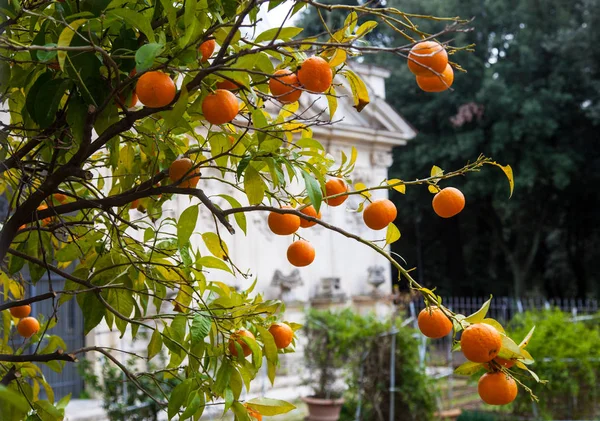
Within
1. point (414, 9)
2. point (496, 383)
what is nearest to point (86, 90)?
point (496, 383)

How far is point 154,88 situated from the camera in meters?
0.85

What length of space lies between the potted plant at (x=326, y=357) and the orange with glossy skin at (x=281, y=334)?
5257 millimetres

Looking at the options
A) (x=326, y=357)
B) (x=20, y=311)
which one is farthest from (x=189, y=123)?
(x=326, y=357)

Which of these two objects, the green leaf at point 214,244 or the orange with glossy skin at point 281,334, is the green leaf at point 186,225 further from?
the orange with glossy skin at point 281,334

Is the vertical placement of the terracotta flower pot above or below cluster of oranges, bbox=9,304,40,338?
below

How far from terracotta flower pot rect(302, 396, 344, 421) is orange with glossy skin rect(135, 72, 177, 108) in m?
6.12

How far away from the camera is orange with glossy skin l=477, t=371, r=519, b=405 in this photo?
965 millimetres

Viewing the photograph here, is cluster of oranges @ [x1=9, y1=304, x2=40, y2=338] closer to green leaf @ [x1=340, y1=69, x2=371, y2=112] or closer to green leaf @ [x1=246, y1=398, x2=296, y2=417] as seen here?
green leaf @ [x1=246, y1=398, x2=296, y2=417]

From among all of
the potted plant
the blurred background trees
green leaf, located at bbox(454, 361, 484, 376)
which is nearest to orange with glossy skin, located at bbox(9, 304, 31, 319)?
green leaf, located at bbox(454, 361, 484, 376)

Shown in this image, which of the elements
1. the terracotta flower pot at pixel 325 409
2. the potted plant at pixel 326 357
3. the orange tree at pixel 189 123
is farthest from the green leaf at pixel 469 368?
the terracotta flower pot at pixel 325 409

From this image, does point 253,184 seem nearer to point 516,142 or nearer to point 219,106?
point 219,106

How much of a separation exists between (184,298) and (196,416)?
311 mm

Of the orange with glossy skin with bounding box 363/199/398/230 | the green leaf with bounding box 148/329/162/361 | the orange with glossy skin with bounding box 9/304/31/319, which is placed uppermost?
the orange with glossy skin with bounding box 363/199/398/230

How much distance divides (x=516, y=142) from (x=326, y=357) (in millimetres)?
10764
